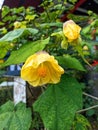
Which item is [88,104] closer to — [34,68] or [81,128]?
[81,128]

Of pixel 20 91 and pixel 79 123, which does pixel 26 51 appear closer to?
pixel 79 123

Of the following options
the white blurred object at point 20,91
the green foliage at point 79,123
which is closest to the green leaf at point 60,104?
the green foliage at point 79,123

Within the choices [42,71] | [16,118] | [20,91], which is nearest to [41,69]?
[42,71]

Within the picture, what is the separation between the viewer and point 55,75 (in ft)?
2.31

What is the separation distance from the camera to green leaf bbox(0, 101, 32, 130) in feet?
2.69

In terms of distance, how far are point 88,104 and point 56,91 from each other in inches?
120

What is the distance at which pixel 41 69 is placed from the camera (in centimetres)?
70

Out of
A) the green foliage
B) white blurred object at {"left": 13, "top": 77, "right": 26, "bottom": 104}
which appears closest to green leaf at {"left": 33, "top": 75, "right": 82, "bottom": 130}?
the green foliage

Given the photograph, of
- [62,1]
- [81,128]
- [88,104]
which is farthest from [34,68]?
[88,104]

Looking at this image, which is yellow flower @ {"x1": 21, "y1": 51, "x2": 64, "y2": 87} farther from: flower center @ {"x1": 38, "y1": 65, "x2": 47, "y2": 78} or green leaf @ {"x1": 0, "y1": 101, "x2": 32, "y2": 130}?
green leaf @ {"x1": 0, "y1": 101, "x2": 32, "y2": 130}

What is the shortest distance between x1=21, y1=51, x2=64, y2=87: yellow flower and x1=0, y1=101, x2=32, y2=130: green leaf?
149mm

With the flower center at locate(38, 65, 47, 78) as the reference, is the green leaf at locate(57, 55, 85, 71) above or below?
below

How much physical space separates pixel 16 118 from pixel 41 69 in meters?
0.21

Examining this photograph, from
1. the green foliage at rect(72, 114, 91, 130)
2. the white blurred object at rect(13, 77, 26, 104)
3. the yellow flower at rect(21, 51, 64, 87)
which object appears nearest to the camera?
the yellow flower at rect(21, 51, 64, 87)
